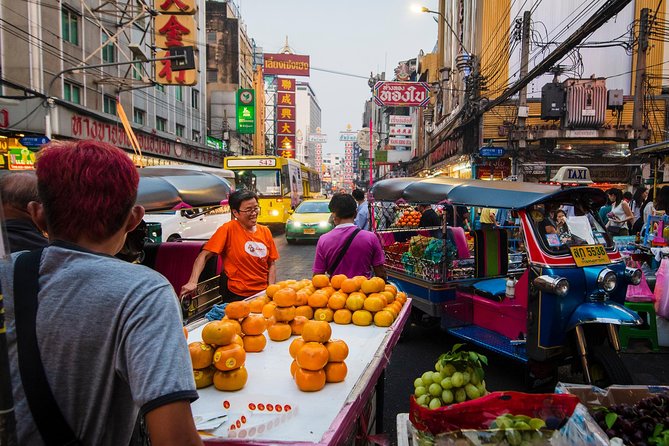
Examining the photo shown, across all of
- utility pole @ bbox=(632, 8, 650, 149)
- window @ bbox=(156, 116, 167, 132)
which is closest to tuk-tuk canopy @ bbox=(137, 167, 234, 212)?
utility pole @ bbox=(632, 8, 650, 149)

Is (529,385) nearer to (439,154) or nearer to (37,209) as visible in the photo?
(37,209)

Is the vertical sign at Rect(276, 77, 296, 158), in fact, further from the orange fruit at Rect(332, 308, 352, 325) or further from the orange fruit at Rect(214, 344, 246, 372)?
the orange fruit at Rect(214, 344, 246, 372)

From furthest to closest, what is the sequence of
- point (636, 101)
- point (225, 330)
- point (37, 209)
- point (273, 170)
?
1. point (273, 170)
2. point (636, 101)
3. point (225, 330)
4. point (37, 209)

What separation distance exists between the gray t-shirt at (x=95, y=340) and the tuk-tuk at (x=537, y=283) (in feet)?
12.2

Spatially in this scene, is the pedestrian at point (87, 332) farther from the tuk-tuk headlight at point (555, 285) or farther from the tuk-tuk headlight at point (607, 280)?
the tuk-tuk headlight at point (607, 280)

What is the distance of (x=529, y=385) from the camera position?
14.5 ft

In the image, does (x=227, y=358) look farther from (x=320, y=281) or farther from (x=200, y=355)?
(x=320, y=281)

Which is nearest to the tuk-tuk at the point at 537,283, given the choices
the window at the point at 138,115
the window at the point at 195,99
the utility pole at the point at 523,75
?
the utility pole at the point at 523,75

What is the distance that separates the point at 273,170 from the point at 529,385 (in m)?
16.3

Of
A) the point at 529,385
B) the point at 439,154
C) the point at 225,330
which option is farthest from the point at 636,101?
the point at 225,330

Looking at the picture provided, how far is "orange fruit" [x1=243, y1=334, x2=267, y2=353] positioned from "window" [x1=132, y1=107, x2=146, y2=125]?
77.5ft

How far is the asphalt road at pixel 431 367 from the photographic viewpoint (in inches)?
181

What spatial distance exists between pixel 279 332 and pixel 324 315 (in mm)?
497

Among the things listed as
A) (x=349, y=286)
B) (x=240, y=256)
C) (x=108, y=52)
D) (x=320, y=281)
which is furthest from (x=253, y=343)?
(x=108, y=52)
